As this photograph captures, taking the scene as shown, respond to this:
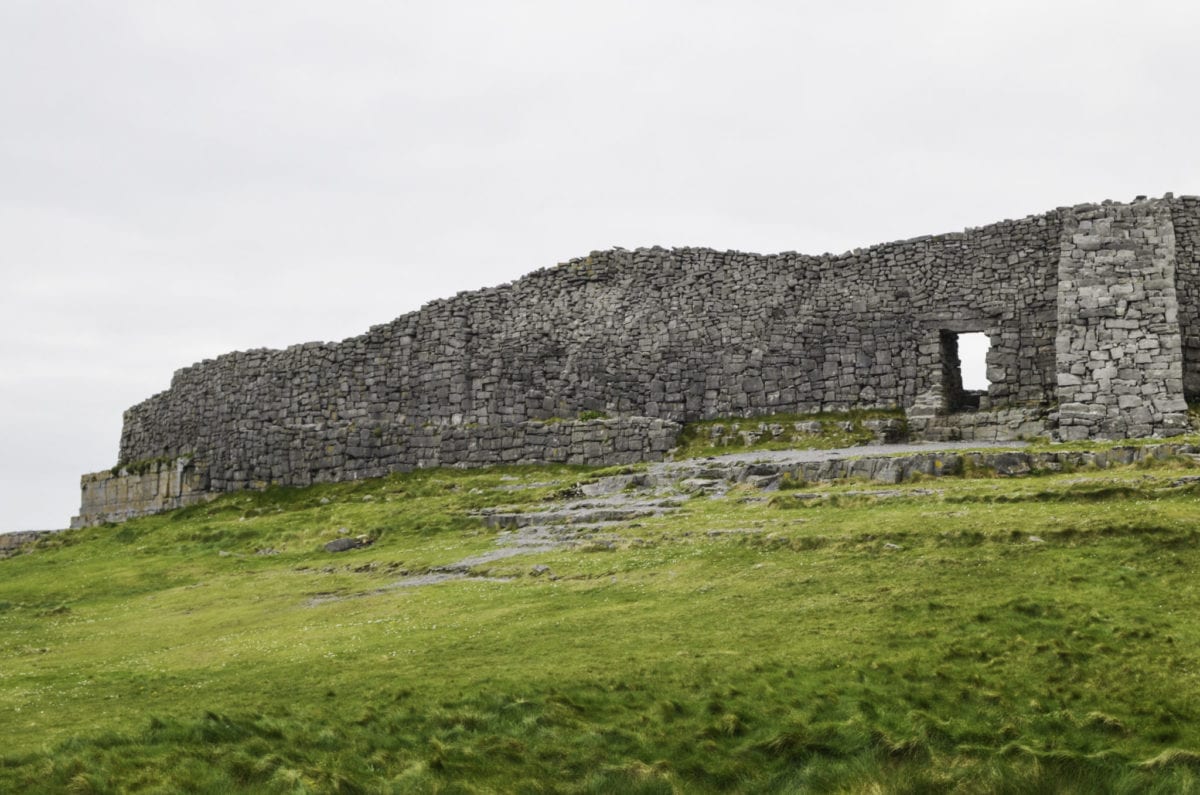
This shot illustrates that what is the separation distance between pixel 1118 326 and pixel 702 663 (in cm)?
2334

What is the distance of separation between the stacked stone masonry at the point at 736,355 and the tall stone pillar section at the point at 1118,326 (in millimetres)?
54

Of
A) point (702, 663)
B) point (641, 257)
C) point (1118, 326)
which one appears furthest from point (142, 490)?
point (702, 663)

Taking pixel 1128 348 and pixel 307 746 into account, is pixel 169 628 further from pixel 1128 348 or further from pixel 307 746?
pixel 1128 348

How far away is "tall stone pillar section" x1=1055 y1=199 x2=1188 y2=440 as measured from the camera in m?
31.4

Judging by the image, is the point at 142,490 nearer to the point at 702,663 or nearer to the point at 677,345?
the point at 677,345

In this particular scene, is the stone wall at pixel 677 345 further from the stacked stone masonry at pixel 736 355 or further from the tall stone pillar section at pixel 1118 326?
the tall stone pillar section at pixel 1118 326

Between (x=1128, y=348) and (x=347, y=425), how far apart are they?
85.4 feet

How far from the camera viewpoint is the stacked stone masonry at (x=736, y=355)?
33.6 m

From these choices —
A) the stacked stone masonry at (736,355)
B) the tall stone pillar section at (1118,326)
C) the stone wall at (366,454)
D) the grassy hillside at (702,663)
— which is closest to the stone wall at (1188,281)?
the stacked stone masonry at (736,355)

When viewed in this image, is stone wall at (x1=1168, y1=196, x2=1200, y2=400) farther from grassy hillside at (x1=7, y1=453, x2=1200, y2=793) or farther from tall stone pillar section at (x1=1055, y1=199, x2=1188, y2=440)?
grassy hillside at (x1=7, y1=453, x2=1200, y2=793)

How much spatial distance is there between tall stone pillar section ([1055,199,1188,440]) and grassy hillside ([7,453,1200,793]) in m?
8.71

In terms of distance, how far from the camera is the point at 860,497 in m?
24.1

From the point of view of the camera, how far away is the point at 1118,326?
33.3m

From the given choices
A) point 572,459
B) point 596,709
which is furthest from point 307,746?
point 572,459
